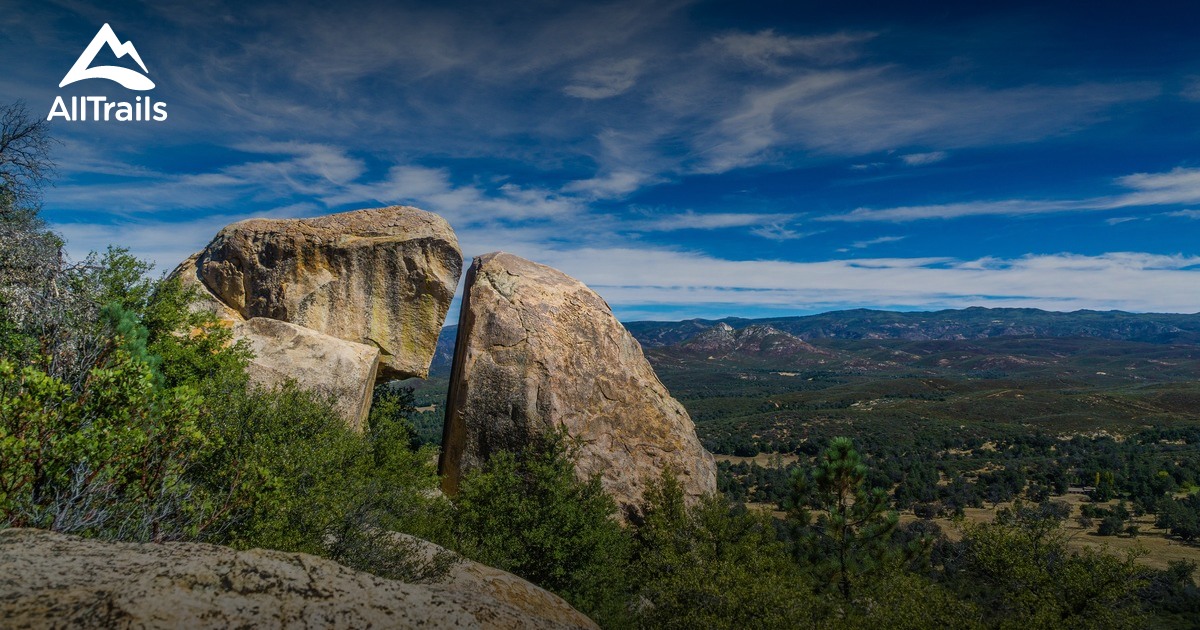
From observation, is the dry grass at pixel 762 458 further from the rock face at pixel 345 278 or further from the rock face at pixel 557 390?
the rock face at pixel 345 278

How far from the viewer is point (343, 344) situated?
2831 centimetres

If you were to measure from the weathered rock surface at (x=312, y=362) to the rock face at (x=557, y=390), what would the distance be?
14.8ft

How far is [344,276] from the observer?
31234 mm

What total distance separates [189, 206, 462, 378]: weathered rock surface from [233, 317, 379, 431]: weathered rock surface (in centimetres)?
285

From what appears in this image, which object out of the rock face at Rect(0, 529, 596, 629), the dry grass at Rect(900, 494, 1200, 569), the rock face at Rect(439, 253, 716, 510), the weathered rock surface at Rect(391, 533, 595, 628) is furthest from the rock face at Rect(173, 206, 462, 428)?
the dry grass at Rect(900, 494, 1200, 569)

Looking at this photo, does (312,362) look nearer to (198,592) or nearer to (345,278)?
(345,278)

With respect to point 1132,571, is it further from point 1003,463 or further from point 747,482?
point 1003,463

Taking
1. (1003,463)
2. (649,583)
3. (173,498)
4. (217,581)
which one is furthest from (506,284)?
(1003,463)

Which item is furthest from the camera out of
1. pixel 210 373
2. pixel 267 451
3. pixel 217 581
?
pixel 210 373

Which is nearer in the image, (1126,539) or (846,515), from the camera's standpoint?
(846,515)

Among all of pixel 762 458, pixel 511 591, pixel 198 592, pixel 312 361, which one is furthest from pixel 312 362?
pixel 762 458

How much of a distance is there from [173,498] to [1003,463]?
10557 cm

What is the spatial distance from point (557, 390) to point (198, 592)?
2154cm

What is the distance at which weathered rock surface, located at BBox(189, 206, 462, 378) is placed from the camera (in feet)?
101
